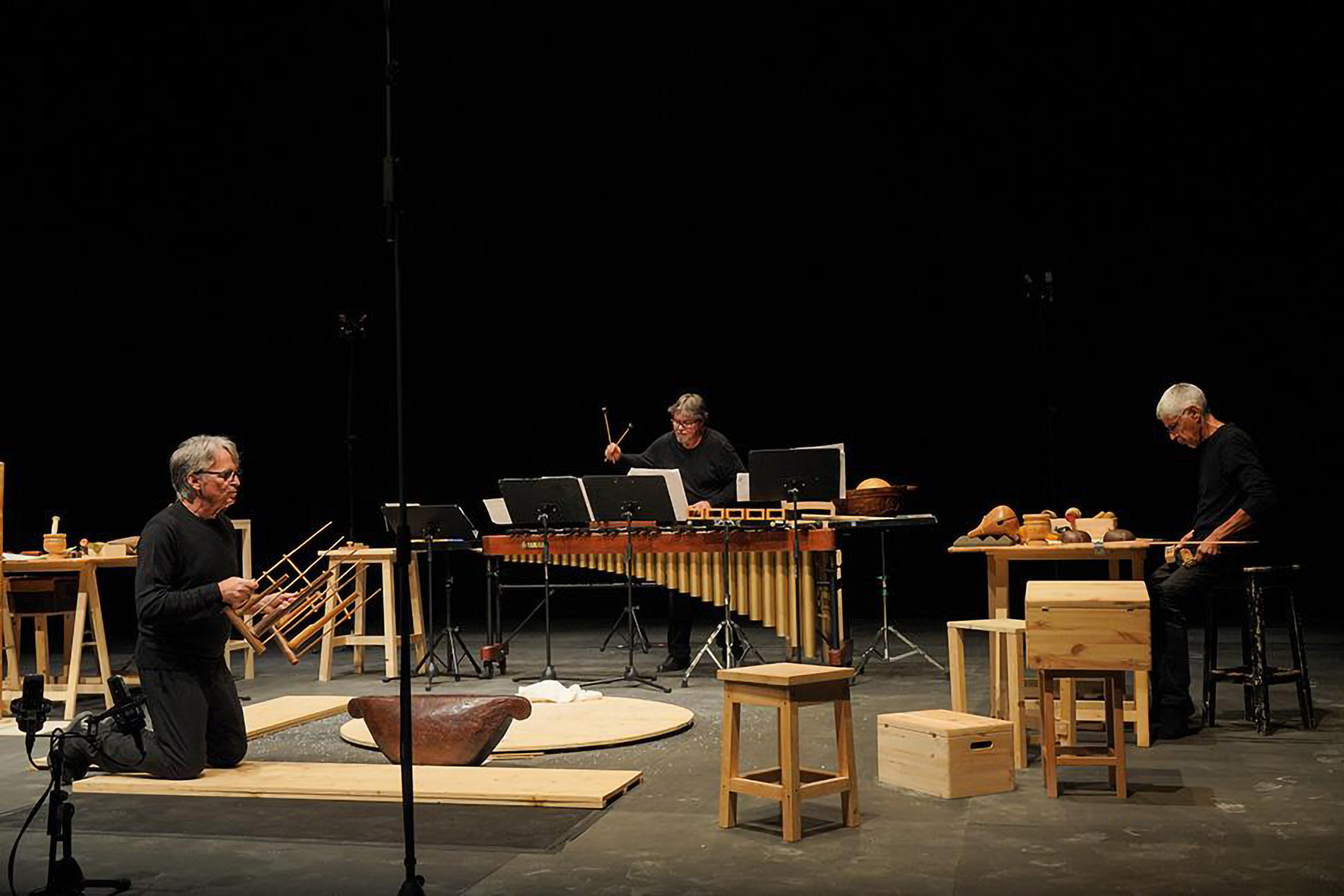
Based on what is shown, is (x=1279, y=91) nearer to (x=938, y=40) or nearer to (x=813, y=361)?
(x=938, y=40)

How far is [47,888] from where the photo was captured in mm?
3229

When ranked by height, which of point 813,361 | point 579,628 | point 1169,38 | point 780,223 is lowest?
point 579,628

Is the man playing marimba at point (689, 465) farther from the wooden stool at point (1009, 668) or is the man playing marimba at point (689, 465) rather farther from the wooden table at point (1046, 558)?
the wooden stool at point (1009, 668)

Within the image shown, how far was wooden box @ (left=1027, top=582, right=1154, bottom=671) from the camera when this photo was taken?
427 cm

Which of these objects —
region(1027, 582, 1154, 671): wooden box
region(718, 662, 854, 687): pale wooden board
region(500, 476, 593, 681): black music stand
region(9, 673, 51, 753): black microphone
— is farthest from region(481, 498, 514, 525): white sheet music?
region(9, 673, 51, 753): black microphone

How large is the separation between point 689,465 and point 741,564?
93 centimetres

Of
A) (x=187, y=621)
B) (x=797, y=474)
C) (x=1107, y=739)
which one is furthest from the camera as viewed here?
(x=797, y=474)

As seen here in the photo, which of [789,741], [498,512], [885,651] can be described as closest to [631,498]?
[498,512]

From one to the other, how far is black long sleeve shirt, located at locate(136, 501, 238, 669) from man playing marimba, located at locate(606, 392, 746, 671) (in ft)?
10.5

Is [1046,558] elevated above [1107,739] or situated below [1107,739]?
above

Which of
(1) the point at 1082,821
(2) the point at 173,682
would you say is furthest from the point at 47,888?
(1) the point at 1082,821

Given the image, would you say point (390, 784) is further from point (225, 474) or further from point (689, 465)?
point (689, 465)

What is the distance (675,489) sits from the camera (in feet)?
22.2

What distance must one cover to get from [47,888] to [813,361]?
7.66 meters
